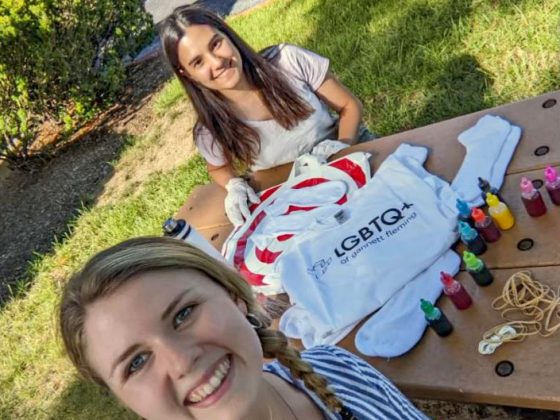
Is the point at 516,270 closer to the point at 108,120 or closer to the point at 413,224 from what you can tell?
the point at 413,224

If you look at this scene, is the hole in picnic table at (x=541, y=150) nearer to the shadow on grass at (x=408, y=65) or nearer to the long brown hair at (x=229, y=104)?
the long brown hair at (x=229, y=104)

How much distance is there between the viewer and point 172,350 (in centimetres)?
124

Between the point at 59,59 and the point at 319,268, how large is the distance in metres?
4.27

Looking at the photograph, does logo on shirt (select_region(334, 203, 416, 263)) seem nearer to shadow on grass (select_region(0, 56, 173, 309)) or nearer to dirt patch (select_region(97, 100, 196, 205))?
dirt patch (select_region(97, 100, 196, 205))

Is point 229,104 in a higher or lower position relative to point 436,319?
higher

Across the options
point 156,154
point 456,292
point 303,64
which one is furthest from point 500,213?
point 156,154

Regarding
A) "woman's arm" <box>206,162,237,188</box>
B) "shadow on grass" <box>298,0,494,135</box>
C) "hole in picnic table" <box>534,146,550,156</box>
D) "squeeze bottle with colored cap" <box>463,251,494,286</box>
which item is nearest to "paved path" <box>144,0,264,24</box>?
"shadow on grass" <box>298,0,494,135</box>

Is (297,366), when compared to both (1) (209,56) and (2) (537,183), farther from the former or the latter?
(1) (209,56)

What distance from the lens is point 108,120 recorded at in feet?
20.5

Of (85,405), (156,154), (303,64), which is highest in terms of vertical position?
(303,64)

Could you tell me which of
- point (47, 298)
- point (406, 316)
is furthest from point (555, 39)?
point (47, 298)

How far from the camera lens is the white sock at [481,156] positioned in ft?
6.76

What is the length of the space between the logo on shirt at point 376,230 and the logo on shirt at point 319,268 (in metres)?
0.04

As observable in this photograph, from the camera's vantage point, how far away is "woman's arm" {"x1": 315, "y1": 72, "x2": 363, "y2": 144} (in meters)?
2.85
